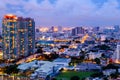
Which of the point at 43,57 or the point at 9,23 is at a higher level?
the point at 9,23

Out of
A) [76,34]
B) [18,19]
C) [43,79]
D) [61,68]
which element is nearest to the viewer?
[43,79]

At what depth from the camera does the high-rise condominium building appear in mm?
13562

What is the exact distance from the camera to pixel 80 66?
35.5 ft

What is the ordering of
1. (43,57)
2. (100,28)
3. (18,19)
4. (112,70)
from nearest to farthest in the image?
(112,70), (43,57), (18,19), (100,28)

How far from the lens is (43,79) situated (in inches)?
341

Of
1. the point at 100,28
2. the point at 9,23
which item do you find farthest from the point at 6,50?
the point at 100,28

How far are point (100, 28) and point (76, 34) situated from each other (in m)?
Result: 6.82

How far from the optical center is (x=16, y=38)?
13.9 metres

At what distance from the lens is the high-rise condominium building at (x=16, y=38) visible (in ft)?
44.5

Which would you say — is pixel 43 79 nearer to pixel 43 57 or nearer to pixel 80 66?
pixel 80 66

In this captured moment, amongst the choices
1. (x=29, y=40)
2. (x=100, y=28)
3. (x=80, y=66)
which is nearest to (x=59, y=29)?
(x=100, y=28)

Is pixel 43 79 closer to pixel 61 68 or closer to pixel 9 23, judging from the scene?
pixel 61 68

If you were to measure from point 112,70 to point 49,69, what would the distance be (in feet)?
5.86

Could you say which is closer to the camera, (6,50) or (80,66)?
(80,66)
